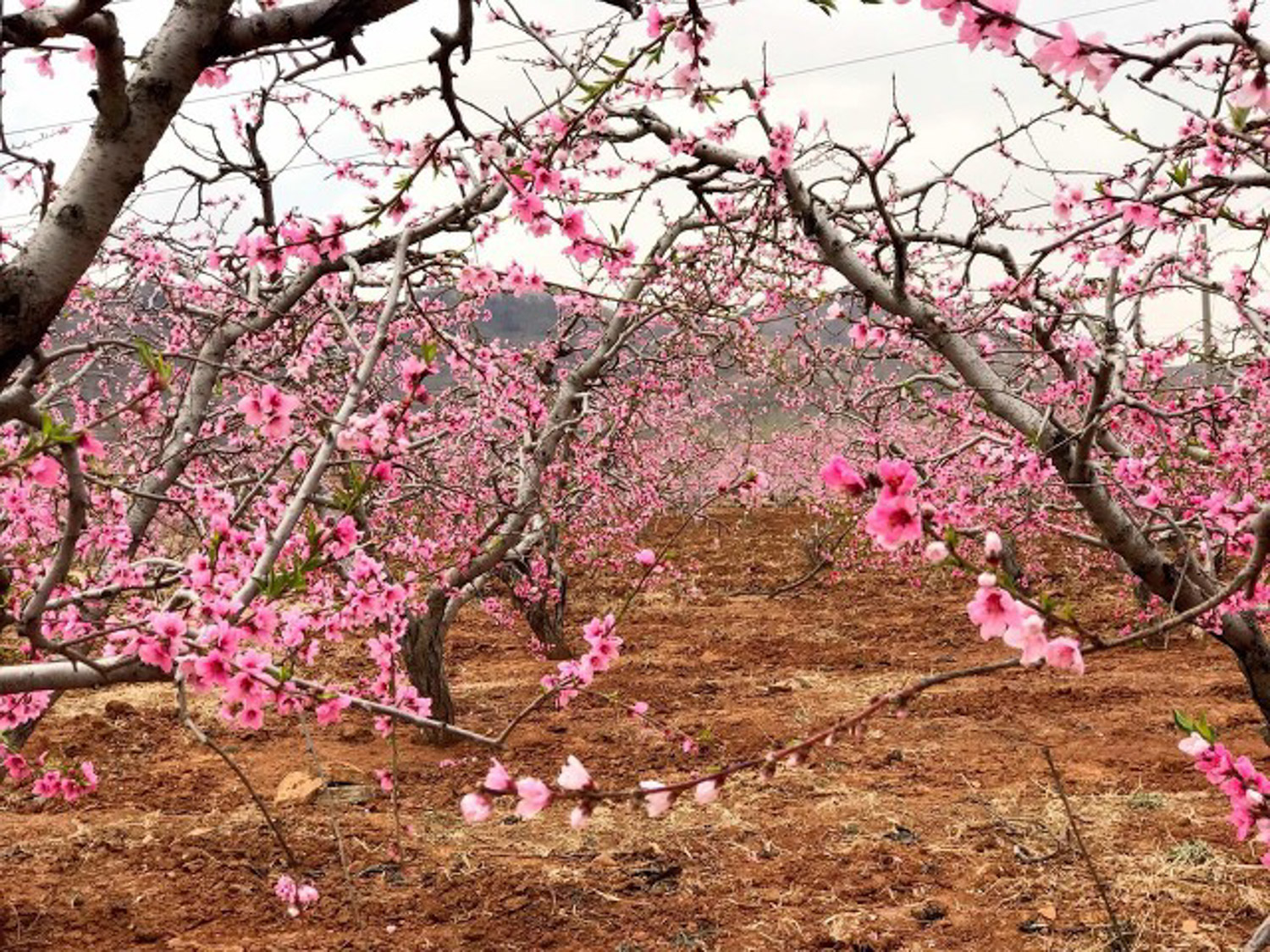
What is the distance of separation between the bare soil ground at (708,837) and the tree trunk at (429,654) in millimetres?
337

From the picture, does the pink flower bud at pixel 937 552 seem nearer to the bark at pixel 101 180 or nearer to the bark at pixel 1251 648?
the bark at pixel 101 180

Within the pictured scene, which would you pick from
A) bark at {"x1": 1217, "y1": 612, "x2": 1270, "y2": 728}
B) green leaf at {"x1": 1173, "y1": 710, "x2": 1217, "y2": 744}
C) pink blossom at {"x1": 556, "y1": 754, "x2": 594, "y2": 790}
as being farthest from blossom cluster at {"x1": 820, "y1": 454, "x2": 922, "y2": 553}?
bark at {"x1": 1217, "y1": 612, "x2": 1270, "y2": 728}

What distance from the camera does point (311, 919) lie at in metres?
3.96

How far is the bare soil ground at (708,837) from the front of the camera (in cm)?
380

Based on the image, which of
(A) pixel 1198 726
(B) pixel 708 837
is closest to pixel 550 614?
(B) pixel 708 837

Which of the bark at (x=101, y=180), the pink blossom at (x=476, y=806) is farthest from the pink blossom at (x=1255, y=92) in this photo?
the bark at (x=101, y=180)

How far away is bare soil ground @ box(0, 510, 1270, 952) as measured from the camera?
3.80 m

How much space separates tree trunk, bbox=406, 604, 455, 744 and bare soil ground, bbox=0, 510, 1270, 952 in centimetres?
34

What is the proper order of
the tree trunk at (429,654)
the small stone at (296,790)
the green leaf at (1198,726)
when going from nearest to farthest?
the green leaf at (1198,726), the small stone at (296,790), the tree trunk at (429,654)

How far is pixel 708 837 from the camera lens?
466 centimetres

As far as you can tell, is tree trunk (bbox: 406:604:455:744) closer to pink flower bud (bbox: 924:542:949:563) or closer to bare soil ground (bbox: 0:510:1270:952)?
bare soil ground (bbox: 0:510:1270:952)

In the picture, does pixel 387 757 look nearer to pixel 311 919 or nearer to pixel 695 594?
pixel 311 919

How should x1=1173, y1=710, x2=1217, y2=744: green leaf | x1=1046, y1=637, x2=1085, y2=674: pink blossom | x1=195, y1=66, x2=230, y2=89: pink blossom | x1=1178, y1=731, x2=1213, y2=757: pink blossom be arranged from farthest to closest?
1. x1=195, y1=66, x2=230, y2=89: pink blossom
2. x1=1178, y1=731, x2=1213, y2=757: pink blossom
3. x1=1173, y1=710, x2=1217, y2=744: green leaf
4. x1=1046, y1=637, x2=1085, y2=674: pink blossom

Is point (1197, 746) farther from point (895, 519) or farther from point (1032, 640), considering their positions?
point (895, 519)
